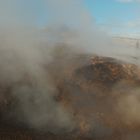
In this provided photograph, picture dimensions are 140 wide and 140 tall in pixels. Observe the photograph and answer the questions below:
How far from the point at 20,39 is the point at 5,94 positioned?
291 centimetres

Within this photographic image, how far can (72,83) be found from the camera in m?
9.55

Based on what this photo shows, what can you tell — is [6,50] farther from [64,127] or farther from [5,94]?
[64,127]

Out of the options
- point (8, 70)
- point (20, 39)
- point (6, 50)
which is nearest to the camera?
point (8, 70)

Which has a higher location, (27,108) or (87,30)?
(87,30)

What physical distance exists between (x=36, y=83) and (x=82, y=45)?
3.71 metres

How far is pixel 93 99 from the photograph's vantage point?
9195 millimetres

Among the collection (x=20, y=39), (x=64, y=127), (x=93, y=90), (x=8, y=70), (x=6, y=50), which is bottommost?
(x=64, y=127)

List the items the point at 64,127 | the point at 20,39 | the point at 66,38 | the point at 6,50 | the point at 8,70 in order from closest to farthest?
the point at 64,127
the point at 8,70
the point at 6,50
the point at 20,39
the point at 66,38

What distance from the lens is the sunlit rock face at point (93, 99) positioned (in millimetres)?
8516

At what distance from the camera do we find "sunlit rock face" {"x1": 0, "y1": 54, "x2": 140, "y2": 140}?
27.9 ft

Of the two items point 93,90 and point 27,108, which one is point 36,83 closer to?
point 27,108

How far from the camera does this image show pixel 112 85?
9.52 metres

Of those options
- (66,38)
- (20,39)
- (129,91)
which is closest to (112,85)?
(129,91)

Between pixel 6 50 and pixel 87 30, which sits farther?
pixel 87 30
